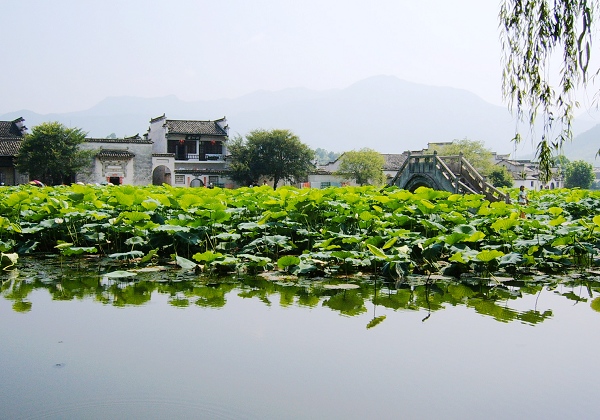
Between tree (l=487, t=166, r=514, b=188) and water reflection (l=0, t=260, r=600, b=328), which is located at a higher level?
tree (l=487, t=166, r=514, b=188)

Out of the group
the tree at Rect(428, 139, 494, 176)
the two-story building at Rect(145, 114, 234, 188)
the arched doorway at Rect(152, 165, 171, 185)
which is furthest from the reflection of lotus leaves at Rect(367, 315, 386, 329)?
the tree at Rect(428, 139, 494, 176)

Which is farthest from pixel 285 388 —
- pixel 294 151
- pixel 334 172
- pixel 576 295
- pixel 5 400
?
pixel 334 172

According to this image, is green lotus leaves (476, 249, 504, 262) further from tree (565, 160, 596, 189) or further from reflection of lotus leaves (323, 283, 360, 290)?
tree (565, 160, 596, 189)

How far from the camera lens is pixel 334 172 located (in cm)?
4503

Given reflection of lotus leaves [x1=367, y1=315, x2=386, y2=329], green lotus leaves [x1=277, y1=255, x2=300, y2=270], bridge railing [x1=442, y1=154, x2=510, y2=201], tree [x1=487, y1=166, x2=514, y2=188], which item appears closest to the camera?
reflection of lotus leaves [x1=367, y1=315, x2=386, y2=329]

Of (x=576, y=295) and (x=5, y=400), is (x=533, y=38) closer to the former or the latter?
(x=576, y=295)

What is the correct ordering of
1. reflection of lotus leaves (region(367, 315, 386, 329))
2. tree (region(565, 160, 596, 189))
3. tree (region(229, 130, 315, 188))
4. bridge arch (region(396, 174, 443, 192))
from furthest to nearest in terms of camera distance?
1. tree (region(565, 160, 596, 189))
2. tree (region(229, 130, 315, 188))
3. bridge arch (region(396, 174, 443, 192))
4. reflection of lotus leaves (region(367, 315, 386, 329))

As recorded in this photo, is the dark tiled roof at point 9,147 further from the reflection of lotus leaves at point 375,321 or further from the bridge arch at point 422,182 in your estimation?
the reflection of lotus leaves at point 375,321

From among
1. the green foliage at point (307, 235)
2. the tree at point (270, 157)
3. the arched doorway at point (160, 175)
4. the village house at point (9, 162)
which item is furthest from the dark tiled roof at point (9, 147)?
the green foliage at point (307, 235)

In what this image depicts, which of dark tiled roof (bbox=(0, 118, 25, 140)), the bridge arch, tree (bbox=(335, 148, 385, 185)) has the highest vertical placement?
dark tiled roof (bbox=(0, 118, 25, 140))

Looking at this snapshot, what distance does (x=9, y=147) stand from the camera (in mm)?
36469

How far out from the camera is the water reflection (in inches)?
189

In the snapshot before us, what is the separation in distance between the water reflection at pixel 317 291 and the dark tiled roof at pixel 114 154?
33.9m

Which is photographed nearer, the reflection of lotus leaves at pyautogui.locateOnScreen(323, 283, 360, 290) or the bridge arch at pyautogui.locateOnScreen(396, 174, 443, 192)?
the reflection of lotus leaves at pyautogui.locateOnScreen(323, 283, 360, 290)
